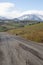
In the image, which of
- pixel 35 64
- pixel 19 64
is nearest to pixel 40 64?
pixel 35 64

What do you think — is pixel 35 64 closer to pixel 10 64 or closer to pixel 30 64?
pixel 30 64

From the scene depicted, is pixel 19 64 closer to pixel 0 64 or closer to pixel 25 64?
pixel 25 64

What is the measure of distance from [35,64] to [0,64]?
2.61 meters

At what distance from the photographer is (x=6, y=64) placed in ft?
57.8

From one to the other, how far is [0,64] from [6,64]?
0.63 meters

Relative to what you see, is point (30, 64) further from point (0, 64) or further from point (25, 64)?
point (0, 64)

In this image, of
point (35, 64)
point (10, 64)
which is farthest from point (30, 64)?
point (10, 64)

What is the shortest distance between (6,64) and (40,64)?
8.23 ft

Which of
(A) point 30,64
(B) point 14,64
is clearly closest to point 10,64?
(B) point 14,64

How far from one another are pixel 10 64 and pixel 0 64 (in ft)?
3.08

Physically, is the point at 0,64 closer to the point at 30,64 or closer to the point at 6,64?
the point at 6,64

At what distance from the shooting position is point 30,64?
57.9ft

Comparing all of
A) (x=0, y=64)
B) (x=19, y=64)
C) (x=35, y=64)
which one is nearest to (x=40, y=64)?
(x=35, y=64)

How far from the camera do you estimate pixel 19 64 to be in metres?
17.4
